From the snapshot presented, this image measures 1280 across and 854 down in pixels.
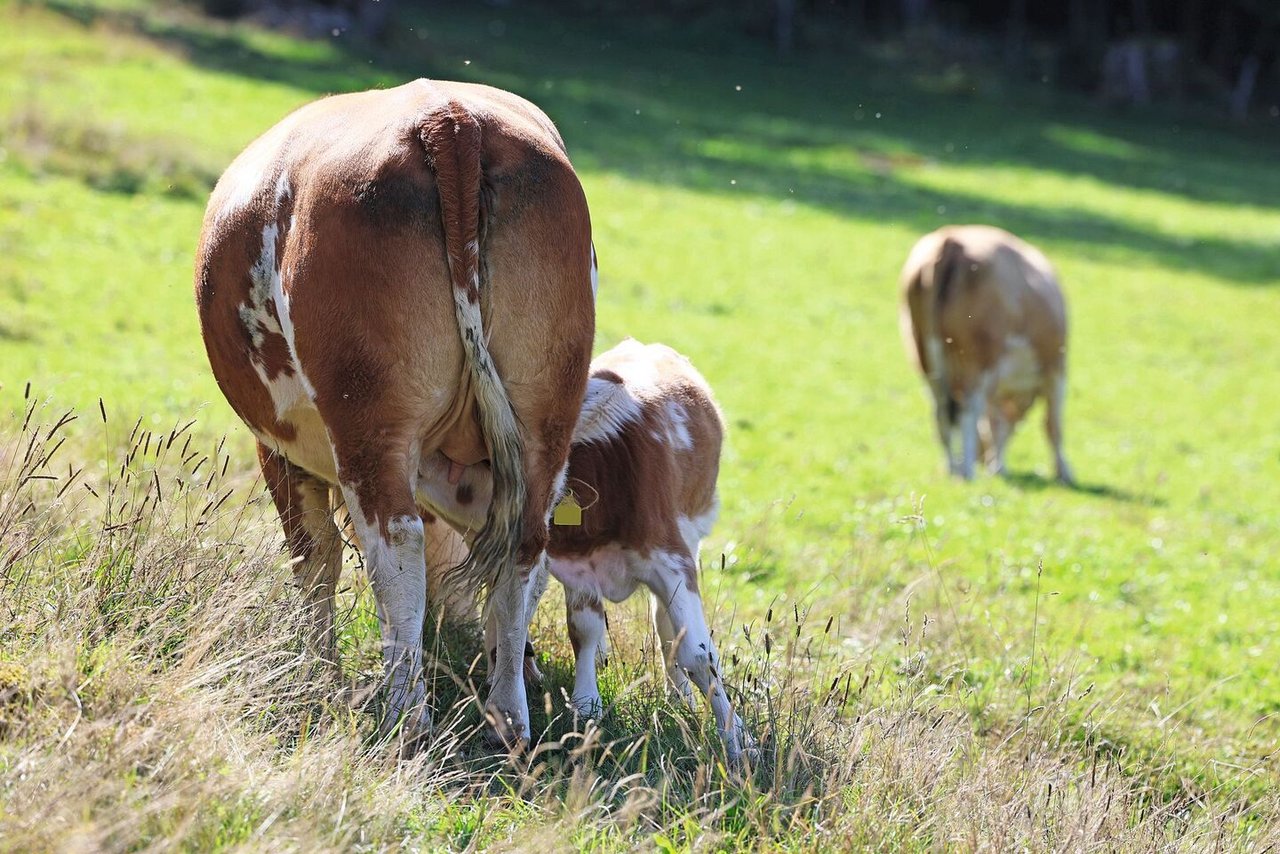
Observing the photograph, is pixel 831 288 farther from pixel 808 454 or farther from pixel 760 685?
pixel 760 685

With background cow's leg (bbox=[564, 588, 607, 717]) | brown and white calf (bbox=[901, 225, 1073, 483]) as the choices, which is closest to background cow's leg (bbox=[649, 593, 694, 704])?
background cow's leg (bbox=[564, 588, 607, 717])

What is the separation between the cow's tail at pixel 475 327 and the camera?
14.4 ft

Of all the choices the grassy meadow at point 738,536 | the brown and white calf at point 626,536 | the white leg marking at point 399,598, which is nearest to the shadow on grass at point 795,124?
the grassy meadow at point 738,536

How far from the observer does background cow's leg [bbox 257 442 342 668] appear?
17.5 feet

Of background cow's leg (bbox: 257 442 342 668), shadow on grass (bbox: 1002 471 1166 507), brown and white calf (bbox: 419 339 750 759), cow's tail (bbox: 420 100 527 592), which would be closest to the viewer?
cow's tail (bbox: 420 100 527 592)

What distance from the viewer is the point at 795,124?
3347 centimetres

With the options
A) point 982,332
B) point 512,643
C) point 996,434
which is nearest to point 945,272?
point 982,332

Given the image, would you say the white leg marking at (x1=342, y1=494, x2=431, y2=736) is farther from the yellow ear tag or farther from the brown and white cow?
the yellow ear tag

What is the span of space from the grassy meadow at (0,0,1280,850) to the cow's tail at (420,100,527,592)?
0.54m

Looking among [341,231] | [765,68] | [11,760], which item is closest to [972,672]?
[341,231]

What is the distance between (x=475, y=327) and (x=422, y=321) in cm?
16

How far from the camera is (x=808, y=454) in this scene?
39.8 ft

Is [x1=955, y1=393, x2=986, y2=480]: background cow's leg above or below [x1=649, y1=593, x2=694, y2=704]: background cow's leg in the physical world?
below

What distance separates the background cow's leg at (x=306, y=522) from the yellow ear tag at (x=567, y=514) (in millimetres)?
848
